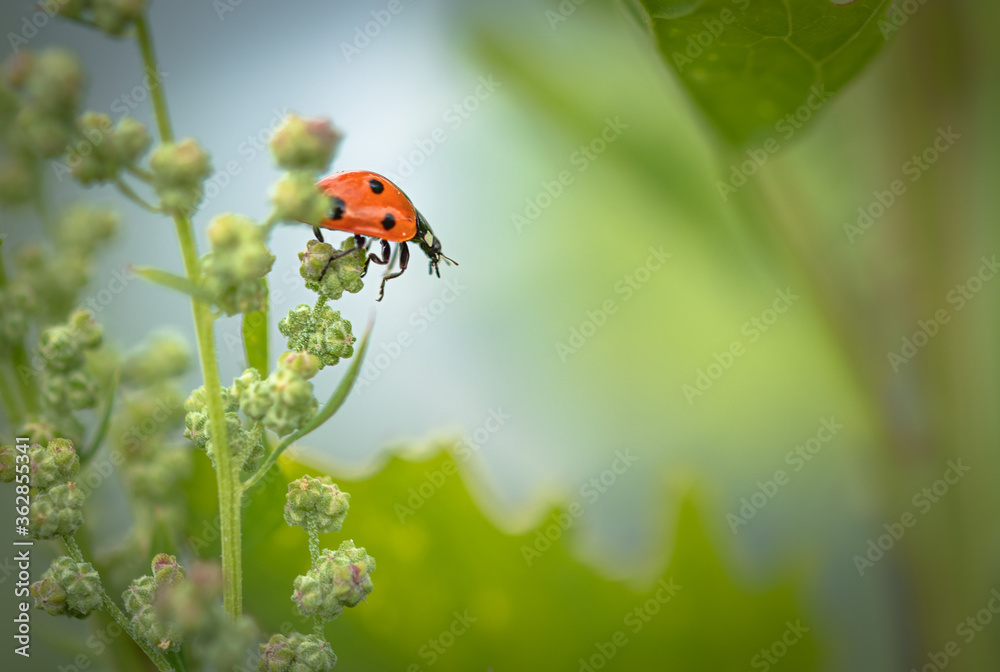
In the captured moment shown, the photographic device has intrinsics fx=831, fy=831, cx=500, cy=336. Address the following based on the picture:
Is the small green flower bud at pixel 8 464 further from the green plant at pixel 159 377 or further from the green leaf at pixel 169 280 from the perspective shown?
the green leaf at pixel 169 280

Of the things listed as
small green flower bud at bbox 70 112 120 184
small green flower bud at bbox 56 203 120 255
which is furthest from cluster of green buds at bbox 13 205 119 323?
small green flower bud at bbox 70 112 120 184

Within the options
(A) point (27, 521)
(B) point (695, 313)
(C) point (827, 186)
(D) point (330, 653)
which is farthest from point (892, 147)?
(A) point (27, 521)

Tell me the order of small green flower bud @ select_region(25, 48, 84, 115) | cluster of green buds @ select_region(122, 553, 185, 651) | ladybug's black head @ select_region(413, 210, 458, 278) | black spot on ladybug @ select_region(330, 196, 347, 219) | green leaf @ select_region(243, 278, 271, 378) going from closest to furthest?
small green flower bud @ select_region(25, 48, 84, 115), cluster of green buds @ select_region(122, 553, 185, 651), green leaf @ select_region(243, 278, 271, 378), black spot on ladybug @ select_region(330, 196, 347, 219), ladybug's black head @ select_region(413, 210, 458, 278)

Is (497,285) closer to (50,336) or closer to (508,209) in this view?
(508,209)

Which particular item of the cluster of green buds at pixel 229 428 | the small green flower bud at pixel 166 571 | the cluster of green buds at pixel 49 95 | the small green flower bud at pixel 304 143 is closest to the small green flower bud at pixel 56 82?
the cluster of green buds at pixel 49 95

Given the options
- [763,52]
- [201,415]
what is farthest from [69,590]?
[763,52]

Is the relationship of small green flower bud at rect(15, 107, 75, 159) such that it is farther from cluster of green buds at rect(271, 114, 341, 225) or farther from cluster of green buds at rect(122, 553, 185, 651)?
cluster of green buds at rect(122, 553, 185, 651)

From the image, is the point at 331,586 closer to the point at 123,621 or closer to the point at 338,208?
the point at 123,621
